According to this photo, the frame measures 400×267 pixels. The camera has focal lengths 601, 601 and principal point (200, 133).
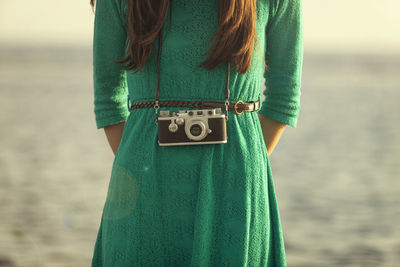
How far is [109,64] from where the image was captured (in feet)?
6.14

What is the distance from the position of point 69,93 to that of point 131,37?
14.3 metres

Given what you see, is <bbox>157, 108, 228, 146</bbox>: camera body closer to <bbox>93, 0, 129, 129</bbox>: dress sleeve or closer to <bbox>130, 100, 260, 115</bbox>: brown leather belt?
<bbox>130, 100, 260, 115</bbox>: brown leather belt

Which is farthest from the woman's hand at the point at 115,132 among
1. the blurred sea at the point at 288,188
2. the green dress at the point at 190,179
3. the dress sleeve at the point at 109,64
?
the blurred sea at the point at 288,188

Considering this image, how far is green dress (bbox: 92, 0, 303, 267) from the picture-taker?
5.54ft

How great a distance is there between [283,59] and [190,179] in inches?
20.1

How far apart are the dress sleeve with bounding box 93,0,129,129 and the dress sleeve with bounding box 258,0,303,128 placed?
457mm

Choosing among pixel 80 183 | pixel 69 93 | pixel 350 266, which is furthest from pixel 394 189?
pixel 69 93

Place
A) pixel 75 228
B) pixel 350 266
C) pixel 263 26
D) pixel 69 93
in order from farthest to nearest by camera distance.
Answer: pixel 69 93 → pixel 75 228 → pixel 350 266 → pixel 263 26

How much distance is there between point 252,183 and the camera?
5.63ft

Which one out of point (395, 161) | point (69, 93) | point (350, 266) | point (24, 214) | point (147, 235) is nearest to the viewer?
point (147, 235)

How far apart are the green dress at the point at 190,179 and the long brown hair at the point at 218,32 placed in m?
0.03

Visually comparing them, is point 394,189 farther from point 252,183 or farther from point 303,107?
point 303,107

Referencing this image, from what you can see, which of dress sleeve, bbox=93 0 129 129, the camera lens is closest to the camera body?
the camera lens

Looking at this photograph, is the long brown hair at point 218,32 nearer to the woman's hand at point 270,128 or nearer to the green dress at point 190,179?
the green dress at point 190,179
